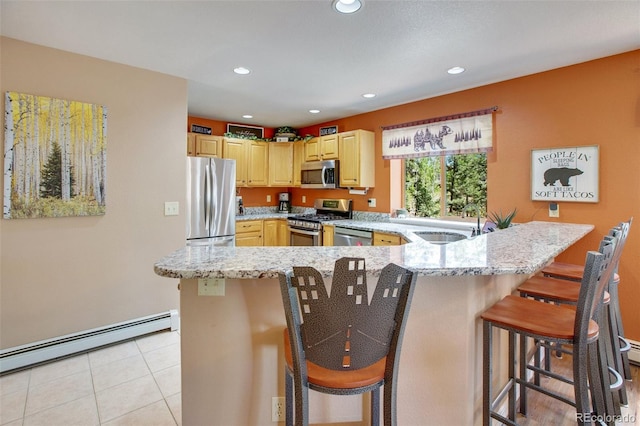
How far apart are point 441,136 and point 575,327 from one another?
287cm

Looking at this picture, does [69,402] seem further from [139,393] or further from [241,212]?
[241,212]

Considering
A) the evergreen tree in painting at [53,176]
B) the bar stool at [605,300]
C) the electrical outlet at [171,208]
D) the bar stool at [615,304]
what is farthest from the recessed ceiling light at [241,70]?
the bar stool at [615,304]

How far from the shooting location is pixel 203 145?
193 inches

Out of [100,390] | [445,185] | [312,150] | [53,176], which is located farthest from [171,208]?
[445,185]

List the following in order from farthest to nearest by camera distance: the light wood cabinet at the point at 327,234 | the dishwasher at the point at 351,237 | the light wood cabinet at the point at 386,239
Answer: the light wood cabinet at the point at 327,234
the dishwasher at the point at 351,237
the light wood cabinet at the point at 386,239

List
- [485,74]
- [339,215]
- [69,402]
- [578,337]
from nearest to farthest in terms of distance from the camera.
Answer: [578,337] → [69,402] → [485,74] → [339,215]

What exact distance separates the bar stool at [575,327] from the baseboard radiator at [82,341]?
2899 mm

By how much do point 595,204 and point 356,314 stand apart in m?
2.88

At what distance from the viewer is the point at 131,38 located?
8.24 feet

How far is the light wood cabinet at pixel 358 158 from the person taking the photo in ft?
15.1

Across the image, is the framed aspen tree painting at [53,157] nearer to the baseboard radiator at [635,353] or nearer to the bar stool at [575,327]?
the bar stool at [575,327]

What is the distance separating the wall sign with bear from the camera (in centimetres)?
286

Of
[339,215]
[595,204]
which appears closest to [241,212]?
[339,215]

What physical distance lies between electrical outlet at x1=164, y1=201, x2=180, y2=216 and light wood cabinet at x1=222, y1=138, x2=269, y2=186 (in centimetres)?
185
